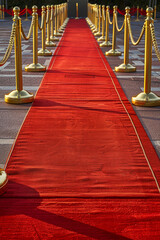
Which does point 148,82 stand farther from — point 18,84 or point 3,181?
point 3,181

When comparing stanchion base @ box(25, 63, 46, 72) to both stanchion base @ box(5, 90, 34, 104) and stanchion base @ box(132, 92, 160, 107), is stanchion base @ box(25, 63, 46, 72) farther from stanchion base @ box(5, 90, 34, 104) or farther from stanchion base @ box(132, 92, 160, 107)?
stanchion base @ box(132, 92, 160, 107)

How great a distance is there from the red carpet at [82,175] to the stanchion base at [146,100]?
0.61 ft

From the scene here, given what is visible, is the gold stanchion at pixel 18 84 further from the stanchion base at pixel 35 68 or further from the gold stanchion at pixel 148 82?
the stanchion base at pixel 35 68

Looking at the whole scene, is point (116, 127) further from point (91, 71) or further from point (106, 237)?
point (91, 71)

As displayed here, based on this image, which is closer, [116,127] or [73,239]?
[73,239]

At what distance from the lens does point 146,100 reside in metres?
5.66

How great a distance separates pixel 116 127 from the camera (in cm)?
468

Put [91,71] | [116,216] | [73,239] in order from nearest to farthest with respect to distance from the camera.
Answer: [73,239]
[116,216]
[91,71]

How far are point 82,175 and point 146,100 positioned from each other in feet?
8.25

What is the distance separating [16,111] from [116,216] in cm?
293

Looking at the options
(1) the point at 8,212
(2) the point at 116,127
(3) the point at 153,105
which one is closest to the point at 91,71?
(3) the point at 153,105

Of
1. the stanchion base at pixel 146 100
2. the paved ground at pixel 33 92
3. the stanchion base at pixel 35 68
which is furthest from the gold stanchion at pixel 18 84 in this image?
the stanchion base at pixel 35 68

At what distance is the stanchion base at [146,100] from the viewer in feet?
18.5

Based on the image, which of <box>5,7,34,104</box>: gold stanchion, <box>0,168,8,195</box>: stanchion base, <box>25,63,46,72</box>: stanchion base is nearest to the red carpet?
<box>0,168,8,195</box>: stanchion base
